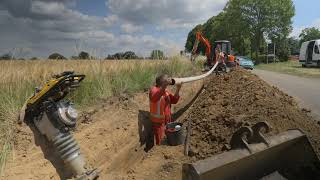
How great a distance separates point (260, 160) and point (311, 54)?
4057 centimetres

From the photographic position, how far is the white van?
41.8 meters

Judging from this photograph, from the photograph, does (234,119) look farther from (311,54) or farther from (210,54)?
(311,54)

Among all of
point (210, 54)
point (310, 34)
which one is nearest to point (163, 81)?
point (210, 54)

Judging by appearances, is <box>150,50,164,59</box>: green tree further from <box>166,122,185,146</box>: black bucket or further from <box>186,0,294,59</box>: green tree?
<box>186,0,294,59</box>: green tree

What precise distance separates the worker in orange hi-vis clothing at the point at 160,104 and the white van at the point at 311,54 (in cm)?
3542

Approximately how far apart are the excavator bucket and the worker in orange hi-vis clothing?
10.8ft

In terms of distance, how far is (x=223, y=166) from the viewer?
14.8 ft

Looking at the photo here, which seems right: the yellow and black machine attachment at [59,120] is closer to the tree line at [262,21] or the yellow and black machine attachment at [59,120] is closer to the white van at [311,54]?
the white van at [311,54]

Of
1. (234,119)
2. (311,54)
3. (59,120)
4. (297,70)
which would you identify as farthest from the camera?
(311,54)

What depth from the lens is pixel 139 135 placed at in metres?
9.30

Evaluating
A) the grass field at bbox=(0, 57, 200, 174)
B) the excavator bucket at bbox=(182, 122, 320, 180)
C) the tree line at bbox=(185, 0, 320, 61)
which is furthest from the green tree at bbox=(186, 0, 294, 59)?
the excavator bucket at bbox=(182, 122, 320, 180)

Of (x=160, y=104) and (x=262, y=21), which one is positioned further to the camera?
(x=262, y=21)

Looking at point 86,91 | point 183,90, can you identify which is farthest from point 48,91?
point 183,90

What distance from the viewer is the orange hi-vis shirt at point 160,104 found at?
8.52 metres
